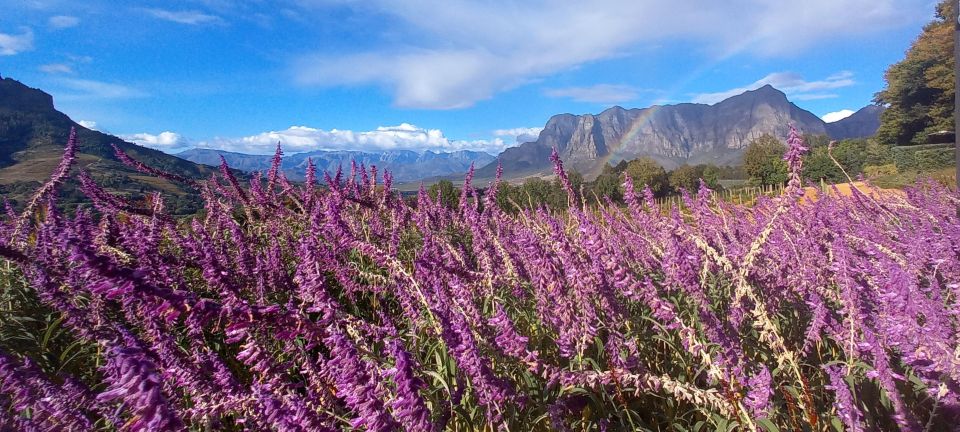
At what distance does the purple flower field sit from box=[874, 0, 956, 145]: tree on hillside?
75418 mm

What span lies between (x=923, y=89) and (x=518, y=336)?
284 feet

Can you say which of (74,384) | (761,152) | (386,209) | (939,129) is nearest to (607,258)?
(74,384)

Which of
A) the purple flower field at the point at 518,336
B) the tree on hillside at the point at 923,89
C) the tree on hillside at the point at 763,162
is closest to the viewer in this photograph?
the purple flower field at the point at 518,336

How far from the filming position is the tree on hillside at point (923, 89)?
57.9 metres

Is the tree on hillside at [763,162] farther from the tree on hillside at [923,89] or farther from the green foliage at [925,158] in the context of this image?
the green foliage at [925,158]

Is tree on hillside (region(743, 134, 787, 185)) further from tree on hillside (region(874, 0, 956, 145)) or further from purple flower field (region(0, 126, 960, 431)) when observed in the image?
purple flower field (region(0, 126, 960, 431))

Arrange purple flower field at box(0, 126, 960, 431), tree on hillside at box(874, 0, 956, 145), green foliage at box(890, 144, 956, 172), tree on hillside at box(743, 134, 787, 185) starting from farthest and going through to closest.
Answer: tree on hillside at box(743, 134, 787, 185), tree on hillside at box(874, 0, 956, 145), green foliage at box(890, 144, 956, 172), purple flower field at box(0, 126, 960, 431)

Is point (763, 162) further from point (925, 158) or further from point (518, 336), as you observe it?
point (518, 336)

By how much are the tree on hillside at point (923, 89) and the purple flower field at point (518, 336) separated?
2969 inches

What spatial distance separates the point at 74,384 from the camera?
1.84 meters

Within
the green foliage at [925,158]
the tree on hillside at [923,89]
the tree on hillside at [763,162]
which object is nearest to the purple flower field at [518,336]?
the green foliage at [925,158]

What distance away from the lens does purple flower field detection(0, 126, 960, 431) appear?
161cm

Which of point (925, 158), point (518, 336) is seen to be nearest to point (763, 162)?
point (925, 158)

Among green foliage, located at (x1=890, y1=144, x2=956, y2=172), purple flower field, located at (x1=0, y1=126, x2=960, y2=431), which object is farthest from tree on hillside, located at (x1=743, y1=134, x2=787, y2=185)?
purple flower field, located at (x1=0, y1=126, x2=960, y2=431)
